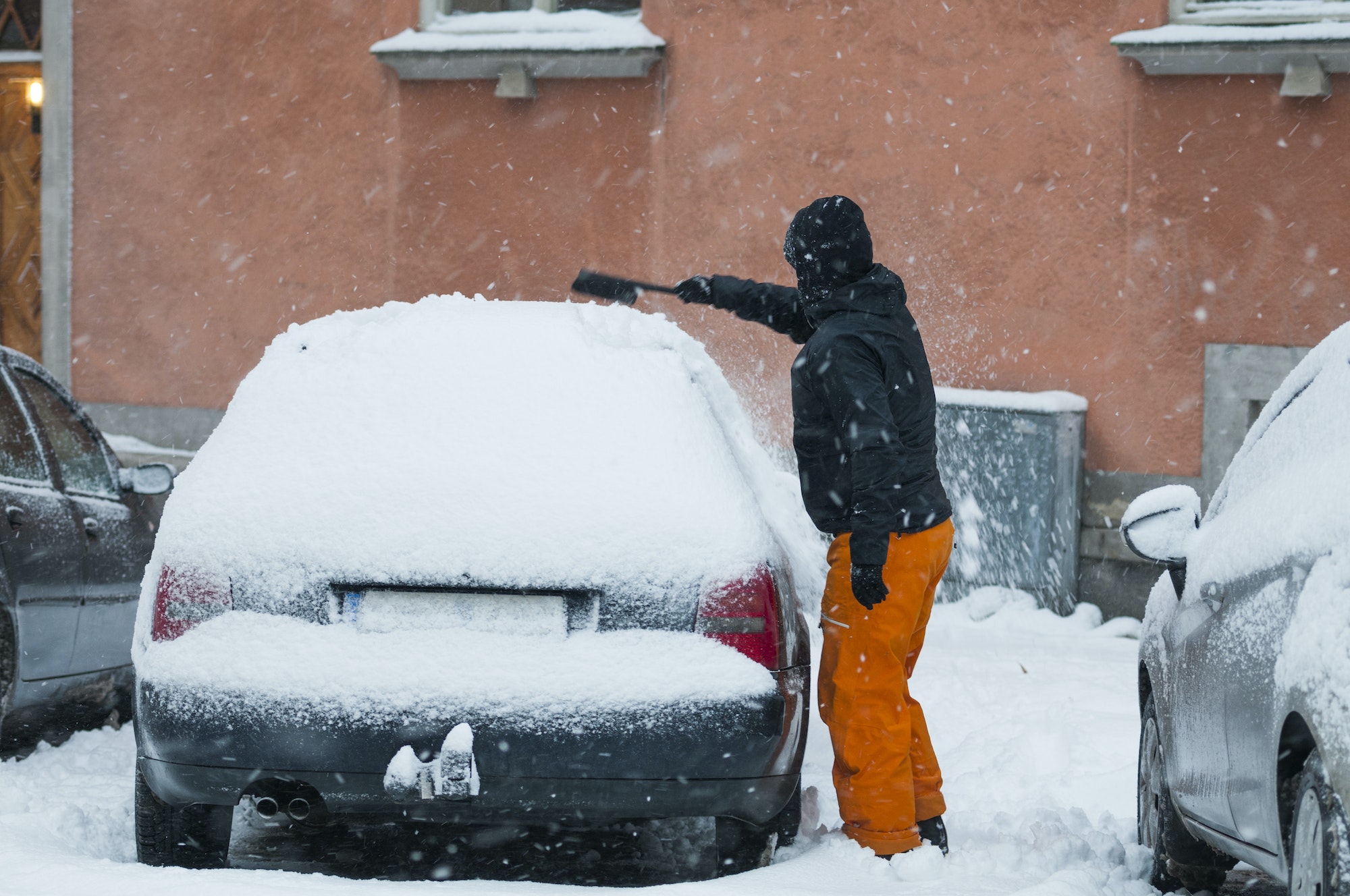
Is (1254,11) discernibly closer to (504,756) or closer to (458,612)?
(458,612)

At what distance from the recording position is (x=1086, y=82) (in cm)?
936

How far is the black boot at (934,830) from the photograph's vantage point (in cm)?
450

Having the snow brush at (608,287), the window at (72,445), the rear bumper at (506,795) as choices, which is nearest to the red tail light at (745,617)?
the rear bumper at (506,795)

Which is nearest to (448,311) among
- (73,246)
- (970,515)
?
(970,515)

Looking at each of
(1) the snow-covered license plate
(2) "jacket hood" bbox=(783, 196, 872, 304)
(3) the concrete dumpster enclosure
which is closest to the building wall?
(3) the concrete dumpster enclosure

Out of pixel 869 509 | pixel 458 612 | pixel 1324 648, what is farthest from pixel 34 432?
pixel 1324 648

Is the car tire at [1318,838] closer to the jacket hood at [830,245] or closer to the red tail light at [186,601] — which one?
the jacket hood at [830,245]

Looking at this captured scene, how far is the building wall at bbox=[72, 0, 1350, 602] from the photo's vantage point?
9156 mm

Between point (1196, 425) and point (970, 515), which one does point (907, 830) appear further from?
point (1196, 425)

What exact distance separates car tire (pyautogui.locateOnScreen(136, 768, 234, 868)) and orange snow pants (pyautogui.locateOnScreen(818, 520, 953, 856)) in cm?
161

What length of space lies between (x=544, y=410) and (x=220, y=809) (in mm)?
1272

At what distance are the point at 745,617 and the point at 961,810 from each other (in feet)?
5.49

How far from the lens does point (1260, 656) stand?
314 cm

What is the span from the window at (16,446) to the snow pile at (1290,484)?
389cm
